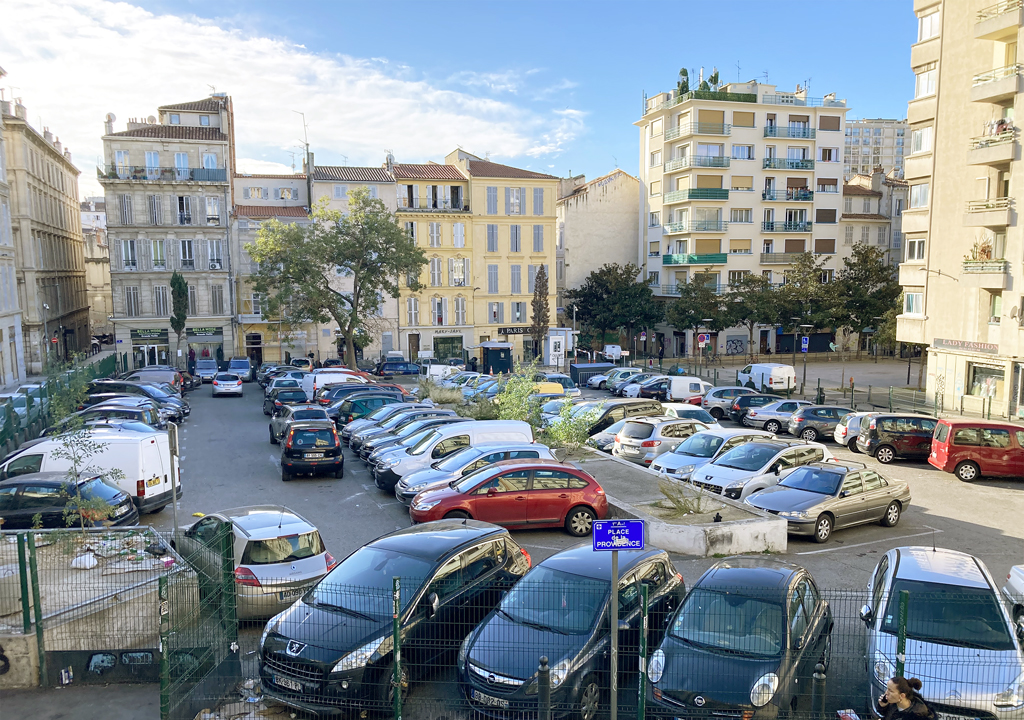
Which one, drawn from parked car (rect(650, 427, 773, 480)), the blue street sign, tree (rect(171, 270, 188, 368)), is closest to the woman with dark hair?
the blue street sign

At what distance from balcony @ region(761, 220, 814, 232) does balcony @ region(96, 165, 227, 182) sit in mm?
41620

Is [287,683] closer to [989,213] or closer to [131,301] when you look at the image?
[989,213]

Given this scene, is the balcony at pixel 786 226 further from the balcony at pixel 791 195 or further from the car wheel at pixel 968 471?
the car wheel at pixel 968 471

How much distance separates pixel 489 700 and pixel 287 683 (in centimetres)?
204

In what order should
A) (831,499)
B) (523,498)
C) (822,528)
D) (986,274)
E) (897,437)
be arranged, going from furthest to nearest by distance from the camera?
(986,274) < (897,437) < (831,499) < (822,528) < (523,498)

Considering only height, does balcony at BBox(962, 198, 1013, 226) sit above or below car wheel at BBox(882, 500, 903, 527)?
above

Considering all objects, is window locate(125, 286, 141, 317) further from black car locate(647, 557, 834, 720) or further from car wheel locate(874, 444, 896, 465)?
black car locate(647, 557, 834, 720)

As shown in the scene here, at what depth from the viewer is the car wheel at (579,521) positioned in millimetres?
13961

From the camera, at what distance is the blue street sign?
6430mm

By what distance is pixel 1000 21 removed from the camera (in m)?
29.0

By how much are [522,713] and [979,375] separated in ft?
101

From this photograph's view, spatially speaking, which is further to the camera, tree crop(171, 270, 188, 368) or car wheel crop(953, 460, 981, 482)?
tree crop(171, 270, 188, 368)

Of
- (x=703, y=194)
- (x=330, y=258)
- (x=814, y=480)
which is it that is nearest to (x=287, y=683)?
(x=814, y=480)

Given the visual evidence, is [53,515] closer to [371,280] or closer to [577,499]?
[577,499]
